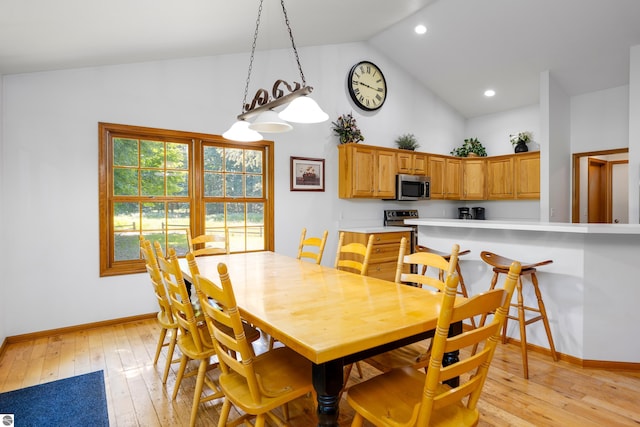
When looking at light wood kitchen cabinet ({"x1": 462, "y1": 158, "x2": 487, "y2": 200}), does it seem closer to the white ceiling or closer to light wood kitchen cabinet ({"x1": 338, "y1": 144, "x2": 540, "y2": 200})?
light wood kitchen cabinet ({"x1": 338, "y1": 144, "x2": 540, "y2": 200})

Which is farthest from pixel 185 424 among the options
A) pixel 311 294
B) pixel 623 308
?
pixel 623 308

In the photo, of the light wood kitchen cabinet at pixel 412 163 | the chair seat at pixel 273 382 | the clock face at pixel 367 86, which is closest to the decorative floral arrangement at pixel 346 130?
the clock face at pixel 367 86

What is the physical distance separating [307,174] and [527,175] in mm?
3617

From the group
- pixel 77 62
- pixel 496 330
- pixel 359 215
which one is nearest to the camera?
pixel 496 330

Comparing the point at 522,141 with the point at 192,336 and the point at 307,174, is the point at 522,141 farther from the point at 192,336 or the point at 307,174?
the point at 192,336

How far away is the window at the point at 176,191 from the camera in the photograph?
369 cm

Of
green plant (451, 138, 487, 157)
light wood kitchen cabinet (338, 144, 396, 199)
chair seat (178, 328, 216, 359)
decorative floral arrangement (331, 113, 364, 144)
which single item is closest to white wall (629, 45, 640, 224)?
green plant (451, 138, 487, 157)

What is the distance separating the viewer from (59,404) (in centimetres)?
223

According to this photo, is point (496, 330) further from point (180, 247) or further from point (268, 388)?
point (180, 247)

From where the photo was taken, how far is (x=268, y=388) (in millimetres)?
1522

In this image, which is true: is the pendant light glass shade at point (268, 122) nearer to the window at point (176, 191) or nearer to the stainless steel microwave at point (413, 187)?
the window at point (176, 191)

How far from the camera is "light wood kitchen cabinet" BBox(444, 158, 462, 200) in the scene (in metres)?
6.22

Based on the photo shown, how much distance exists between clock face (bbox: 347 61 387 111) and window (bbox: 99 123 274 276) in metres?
1.71

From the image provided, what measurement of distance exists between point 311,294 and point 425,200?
471 centimetres
